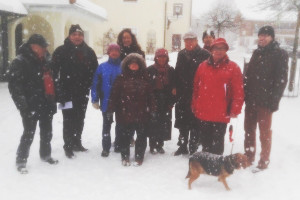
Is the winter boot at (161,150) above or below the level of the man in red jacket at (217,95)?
below

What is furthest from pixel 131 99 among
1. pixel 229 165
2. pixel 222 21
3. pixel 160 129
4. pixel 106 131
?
pixel 222 21

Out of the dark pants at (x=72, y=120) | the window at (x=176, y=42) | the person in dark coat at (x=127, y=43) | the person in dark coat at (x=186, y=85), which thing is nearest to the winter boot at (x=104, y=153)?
the dark pants at (x=72, y=120)

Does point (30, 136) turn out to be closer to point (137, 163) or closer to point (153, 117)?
point (137, 163)

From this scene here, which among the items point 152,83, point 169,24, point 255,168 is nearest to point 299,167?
point 255,168

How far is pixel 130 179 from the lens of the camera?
483cm

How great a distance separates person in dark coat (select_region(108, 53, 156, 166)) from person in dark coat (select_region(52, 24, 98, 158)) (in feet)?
1.97

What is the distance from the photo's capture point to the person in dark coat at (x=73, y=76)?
527cm

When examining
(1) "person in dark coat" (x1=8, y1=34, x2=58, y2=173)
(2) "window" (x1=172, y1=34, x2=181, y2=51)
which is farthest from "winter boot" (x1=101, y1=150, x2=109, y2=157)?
(2) "window" (x1=172, y1=34, x2=181, y2=51)

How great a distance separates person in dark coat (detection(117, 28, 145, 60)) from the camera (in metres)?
5.79

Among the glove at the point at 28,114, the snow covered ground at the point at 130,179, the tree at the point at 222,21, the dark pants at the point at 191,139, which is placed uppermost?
the tree at the point at 222,21

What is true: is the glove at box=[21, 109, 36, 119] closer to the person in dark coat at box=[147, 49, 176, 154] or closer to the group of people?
the group of people

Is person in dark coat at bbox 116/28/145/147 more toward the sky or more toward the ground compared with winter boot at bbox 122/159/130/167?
more toward the sky

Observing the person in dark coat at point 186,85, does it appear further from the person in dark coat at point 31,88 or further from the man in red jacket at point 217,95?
the person in dark coat at point 31,88

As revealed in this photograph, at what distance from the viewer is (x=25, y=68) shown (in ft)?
15.3
